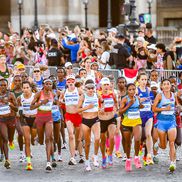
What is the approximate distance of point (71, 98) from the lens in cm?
1248

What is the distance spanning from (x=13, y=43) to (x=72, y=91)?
1047 centimetres

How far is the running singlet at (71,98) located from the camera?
12.5 m

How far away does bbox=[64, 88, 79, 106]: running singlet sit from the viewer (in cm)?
1246

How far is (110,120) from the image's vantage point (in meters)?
12.1

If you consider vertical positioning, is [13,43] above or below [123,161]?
above

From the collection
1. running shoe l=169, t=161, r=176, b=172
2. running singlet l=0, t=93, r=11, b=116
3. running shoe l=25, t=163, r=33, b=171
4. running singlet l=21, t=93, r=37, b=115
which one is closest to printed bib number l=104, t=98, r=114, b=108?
running singlet l=21, t=93, r=37, b=115

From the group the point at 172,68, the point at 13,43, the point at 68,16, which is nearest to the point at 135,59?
the point at 172,68

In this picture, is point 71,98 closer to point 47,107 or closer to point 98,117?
point 47,107

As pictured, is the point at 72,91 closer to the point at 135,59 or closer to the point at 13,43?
the point at 135,59

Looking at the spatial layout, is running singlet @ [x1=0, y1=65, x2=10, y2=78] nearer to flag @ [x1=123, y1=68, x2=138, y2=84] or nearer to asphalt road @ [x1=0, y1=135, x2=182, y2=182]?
flag @ [x1=123, y1=68, x2=138, y2=84]

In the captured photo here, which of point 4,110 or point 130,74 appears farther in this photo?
point 130,74

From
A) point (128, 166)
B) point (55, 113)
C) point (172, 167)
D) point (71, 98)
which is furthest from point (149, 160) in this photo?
point (55, 113)

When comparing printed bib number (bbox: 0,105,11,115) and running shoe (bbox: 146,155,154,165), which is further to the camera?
printed bib number (bbox: 0,105,11,115)

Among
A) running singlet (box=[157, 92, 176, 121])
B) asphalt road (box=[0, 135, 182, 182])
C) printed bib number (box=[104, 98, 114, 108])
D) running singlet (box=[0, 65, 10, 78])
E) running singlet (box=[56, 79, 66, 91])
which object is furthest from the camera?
running singlet (box=[0, 65, 10, 78])
